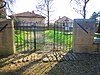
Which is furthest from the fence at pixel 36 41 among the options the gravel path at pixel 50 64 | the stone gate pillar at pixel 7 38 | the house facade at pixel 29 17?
the house facade at pixel 29 17

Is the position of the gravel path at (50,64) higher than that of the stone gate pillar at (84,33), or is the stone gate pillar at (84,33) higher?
the stone gate pillar at (84,33)

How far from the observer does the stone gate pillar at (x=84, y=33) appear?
333 inches

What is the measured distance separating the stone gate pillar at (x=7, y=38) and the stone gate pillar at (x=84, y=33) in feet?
9.50

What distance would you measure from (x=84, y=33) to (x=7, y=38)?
3.53 m

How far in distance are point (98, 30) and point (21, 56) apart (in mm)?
3857

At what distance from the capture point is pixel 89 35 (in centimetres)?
850

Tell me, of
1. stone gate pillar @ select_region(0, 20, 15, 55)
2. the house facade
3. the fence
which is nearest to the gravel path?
stone gate pillar @ select_region(0, 20, 15, 55)

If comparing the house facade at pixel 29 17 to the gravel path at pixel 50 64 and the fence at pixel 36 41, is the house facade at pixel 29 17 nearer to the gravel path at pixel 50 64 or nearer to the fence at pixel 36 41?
the fence at pixel 36 41

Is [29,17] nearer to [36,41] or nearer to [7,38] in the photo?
[36,41]

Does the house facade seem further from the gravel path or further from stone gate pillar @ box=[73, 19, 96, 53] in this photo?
the gravel path

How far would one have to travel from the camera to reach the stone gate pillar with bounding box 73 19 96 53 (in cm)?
847

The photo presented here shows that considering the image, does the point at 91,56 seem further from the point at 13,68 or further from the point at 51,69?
the point at 13,68

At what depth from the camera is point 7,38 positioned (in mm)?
8305

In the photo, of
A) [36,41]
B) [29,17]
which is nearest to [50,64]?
[36,41]
